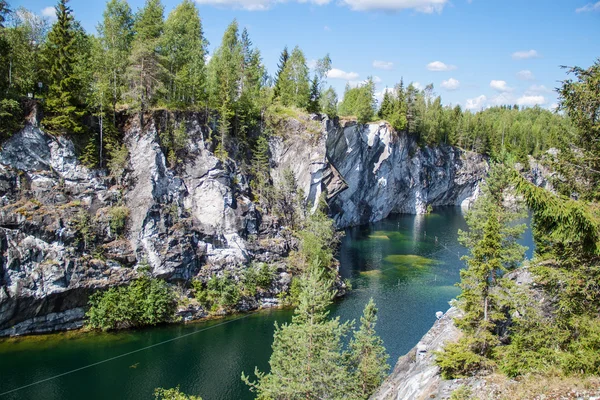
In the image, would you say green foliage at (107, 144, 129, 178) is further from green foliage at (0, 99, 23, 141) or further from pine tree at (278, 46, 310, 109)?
pine tree at (278, 46, 310, 109)

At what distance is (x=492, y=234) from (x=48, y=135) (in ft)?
130

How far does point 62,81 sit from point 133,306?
22084 mm

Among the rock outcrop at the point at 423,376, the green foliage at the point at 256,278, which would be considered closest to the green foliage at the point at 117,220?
the green foliage at the point at 256,278

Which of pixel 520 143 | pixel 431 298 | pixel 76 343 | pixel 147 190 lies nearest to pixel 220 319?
pixel 76 343

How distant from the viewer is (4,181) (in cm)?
3706

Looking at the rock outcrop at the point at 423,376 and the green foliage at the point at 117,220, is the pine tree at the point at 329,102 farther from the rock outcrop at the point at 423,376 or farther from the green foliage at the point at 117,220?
the rock outcrop at the point at 423,376

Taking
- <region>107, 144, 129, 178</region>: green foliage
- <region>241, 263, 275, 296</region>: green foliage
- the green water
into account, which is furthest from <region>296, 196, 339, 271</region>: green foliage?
<region>107, 144, 129, 178</region>: green foliage

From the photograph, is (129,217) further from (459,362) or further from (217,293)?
(459,362)

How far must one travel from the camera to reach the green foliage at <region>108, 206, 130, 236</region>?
133ft

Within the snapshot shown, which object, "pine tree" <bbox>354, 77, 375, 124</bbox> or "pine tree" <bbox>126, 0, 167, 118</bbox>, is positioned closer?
"pine tree" <bbox>126, 0, 167, 118</bbox>

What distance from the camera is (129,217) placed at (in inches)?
1654

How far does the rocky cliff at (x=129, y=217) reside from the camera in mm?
35594

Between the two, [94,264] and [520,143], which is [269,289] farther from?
[520,143]

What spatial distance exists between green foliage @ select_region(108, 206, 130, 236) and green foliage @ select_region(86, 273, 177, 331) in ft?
17.2
